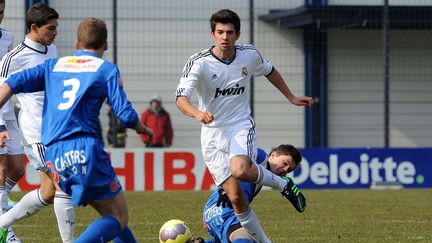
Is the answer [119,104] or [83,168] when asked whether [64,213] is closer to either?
[83,168]

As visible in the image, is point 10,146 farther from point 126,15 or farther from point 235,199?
point 126,15

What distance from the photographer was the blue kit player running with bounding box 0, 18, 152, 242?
23.2ft

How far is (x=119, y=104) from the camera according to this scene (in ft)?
22.9

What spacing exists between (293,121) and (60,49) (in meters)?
4.77

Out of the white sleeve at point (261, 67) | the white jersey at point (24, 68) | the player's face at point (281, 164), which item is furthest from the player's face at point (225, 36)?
the white jersey at point (24, 68)

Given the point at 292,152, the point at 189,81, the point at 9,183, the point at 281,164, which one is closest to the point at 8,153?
the point at 9,183

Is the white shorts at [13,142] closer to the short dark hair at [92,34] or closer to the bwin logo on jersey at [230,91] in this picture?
the bwin logo on jersey at [230,91]

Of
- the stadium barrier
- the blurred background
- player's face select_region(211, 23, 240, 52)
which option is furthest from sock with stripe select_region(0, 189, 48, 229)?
the blurred background

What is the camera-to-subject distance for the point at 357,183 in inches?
742

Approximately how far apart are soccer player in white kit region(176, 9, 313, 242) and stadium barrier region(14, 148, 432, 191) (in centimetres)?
906

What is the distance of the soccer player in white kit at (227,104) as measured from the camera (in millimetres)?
8891

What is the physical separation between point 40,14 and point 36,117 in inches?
36.3

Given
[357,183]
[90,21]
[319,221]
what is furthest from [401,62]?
[90,21]

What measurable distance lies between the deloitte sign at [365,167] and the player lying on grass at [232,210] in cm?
945
